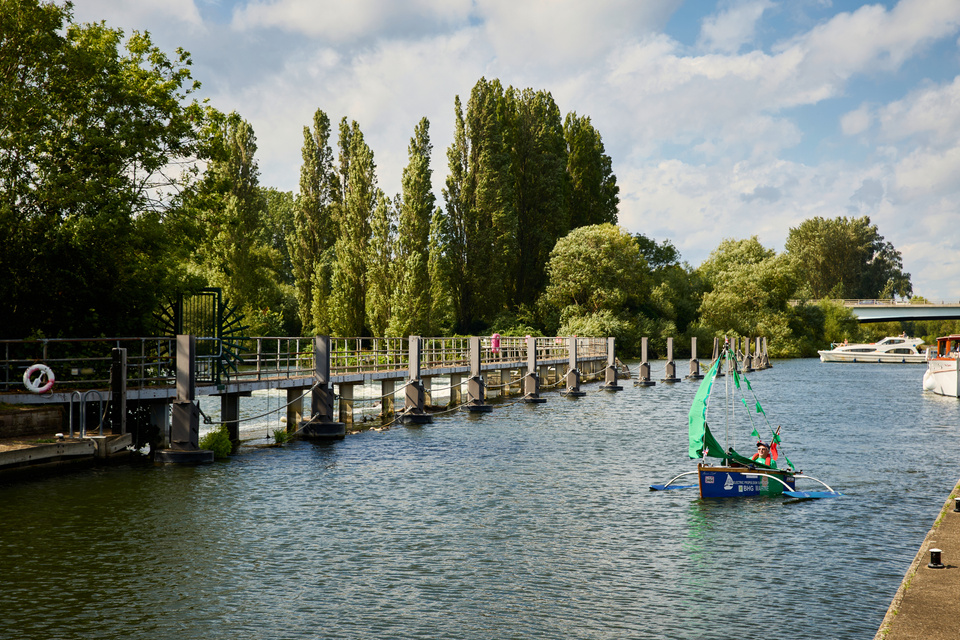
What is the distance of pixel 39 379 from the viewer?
79.3ft

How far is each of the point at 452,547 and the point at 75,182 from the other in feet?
65.0

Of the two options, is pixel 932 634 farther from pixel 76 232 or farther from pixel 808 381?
pixel 808 381

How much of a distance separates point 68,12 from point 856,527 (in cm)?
3030

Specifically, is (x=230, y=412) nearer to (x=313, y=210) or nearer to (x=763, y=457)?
(x=763, y=457)

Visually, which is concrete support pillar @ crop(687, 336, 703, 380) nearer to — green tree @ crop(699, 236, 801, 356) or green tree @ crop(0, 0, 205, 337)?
green tree @ crop(699, 236, 801, 356)

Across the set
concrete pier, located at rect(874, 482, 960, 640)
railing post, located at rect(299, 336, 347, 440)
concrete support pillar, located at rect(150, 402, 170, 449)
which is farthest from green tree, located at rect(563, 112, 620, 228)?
concrete pier, located at rect(874, 482, 960, 640)

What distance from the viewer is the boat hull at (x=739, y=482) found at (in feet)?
70.7

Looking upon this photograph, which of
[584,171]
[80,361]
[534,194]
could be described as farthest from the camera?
[584,171]

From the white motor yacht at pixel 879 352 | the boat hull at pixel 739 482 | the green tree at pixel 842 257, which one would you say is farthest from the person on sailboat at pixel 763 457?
the green tree at pixel 842 257

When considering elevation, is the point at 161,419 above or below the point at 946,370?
below

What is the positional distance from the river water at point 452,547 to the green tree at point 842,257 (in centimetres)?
13480

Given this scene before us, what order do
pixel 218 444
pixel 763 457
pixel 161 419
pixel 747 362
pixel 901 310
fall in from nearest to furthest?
pixel 763 457 < pixel 218 444 < pixel 161 419 < pixel 747 362 < pixel 901 310

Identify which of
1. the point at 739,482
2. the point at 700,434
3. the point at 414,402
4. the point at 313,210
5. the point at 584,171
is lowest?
the point at 739,482

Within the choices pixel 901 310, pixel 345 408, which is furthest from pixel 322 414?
pixel 901 310
